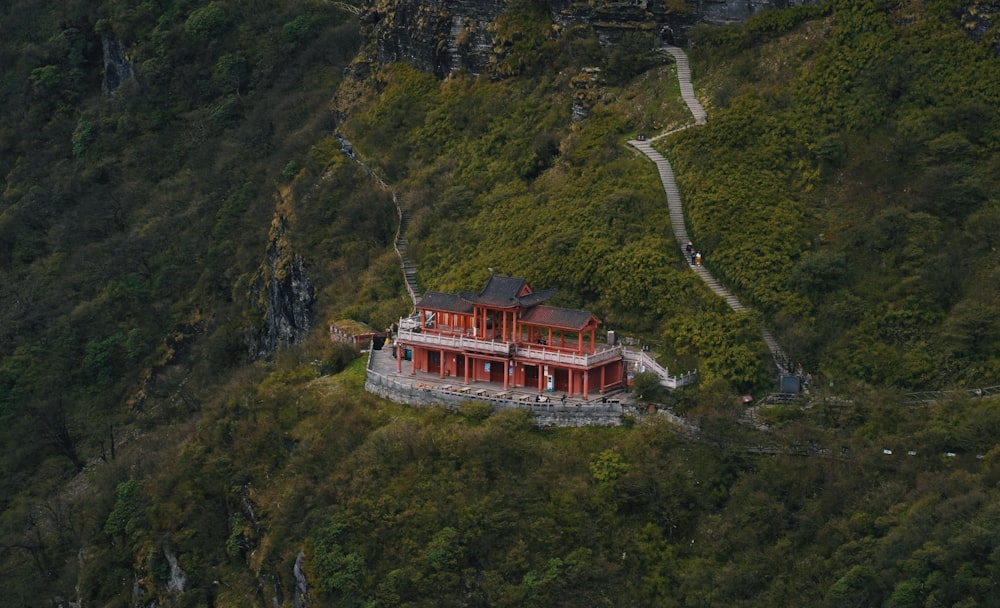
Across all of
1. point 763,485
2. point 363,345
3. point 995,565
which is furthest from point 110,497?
point 995,565

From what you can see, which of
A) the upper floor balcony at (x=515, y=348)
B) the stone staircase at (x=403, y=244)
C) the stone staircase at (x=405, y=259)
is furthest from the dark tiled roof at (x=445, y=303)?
the stone staircase at (x=405, y=259)

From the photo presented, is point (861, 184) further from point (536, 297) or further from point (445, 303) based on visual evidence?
point (445, 303)

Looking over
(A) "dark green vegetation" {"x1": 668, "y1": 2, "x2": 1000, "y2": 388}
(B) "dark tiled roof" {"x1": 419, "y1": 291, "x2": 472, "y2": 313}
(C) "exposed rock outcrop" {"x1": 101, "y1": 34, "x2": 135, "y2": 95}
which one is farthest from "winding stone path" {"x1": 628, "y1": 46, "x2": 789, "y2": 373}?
(C) "exposed rock outcrop" {"x1": 101, "y1": 34, "x2": 135, "y2": 95}

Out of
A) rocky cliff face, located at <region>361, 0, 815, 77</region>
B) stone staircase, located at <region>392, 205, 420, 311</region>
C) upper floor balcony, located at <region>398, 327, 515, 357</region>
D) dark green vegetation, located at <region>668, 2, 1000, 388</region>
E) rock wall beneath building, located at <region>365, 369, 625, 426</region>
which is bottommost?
rock wall beneath building, located at <region>365, 369, 625, 426</region>

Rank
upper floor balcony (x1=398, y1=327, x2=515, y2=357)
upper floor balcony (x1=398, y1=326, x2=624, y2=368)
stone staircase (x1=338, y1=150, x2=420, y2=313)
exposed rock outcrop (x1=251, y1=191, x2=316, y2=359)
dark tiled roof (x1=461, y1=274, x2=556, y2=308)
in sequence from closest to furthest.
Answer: upper floor balcony (x1=398, y1=326, x2=624, y2=368) < dark tiled roof (x1=461, y1=274, x2=556, y2=308) < upper floor balcony (x1=398, y1=327, x2=515, y2=357) < stone staircase (x1=338, y1=150, x2=420, y2=313) < exposed rock outcrop (x1=251, y1=191, x2=316, y2=359)

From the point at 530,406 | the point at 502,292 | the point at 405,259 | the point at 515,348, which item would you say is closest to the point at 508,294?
the point at 502,292

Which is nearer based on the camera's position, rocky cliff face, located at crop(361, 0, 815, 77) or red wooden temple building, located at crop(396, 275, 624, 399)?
red wooden temple building, located at crop(396, 275, 624, 399)

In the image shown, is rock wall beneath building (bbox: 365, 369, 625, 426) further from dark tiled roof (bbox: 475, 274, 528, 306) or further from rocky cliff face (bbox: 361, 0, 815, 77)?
rocky cliff face (bbox: 361, 0, 815, 77)
